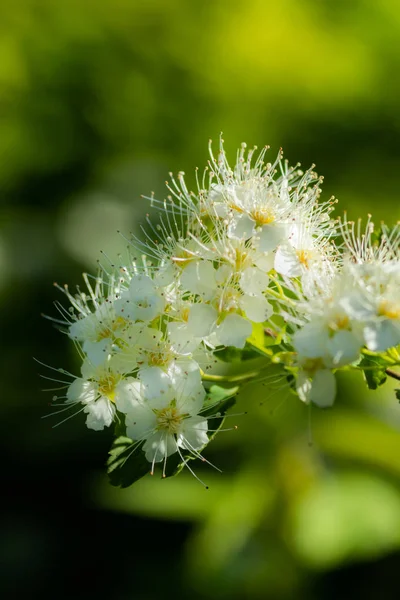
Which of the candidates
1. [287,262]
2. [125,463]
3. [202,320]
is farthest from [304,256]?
[125,463]

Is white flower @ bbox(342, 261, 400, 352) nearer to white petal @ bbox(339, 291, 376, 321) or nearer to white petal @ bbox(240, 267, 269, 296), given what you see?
white petal @ bbox(339, 291, 376, 321)

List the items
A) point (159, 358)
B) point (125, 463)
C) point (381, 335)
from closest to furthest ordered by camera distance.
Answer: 1. point (381, 335)
2. point (159, 358)
3. point (125, 463)

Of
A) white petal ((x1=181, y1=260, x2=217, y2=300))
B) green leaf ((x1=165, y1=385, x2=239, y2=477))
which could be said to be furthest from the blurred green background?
white petal ((x1=181, y1=260, x2=217, y2=300))

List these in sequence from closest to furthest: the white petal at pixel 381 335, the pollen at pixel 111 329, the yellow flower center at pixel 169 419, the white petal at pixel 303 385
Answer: the white petal at pixel 381 335 < the white petal at pixel 303 385 < the yellow flower center at pixel 169 419 < the pollen at pixel 111 329

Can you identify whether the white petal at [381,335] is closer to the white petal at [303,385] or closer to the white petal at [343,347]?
the white petal at [343,347]

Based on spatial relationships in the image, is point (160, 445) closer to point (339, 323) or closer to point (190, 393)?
point (190, 393)

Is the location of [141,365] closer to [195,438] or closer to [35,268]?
[195,438]

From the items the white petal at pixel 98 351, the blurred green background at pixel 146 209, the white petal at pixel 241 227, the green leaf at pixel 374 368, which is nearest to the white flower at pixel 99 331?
the white petal at pixel 98 351
